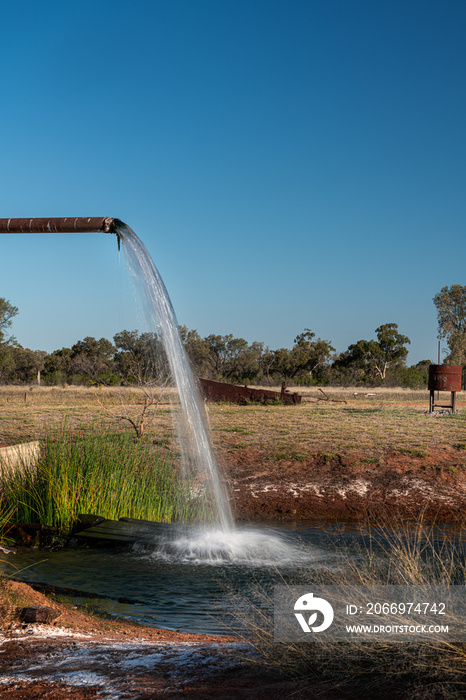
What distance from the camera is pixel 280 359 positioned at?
5400 centimetres

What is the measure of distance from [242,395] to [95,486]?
18.1 metres

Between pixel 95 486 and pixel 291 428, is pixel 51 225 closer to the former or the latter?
pixel 95 486

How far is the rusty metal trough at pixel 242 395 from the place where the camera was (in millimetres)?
25750

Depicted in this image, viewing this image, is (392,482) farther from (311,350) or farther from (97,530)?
(311,350)

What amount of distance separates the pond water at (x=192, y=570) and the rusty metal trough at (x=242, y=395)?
1745 centimetres

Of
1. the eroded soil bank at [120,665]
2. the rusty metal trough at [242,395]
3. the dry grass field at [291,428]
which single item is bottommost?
the eroded soil bank at [120,665]

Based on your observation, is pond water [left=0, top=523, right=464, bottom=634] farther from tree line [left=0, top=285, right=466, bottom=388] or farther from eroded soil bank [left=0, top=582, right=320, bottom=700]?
tree line [left=0, top=285, right=466, bottom=388]

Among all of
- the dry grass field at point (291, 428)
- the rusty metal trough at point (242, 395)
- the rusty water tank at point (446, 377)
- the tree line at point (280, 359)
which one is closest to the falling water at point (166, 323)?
the dry grass field at point (291, 428)

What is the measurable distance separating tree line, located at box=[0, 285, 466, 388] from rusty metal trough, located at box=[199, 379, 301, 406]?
20.3 metres

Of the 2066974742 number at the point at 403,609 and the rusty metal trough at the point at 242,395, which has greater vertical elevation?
the rusty metal trough at the point at 242,395

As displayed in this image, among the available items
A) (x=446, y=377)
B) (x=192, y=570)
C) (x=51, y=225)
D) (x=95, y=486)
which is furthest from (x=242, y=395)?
(x=51, y=225)

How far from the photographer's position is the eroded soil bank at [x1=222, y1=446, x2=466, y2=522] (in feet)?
32.2

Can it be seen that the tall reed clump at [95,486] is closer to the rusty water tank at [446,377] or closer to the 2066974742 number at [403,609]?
the 2066974742 number at [403,609]

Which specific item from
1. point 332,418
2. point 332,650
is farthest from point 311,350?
point 332,650
